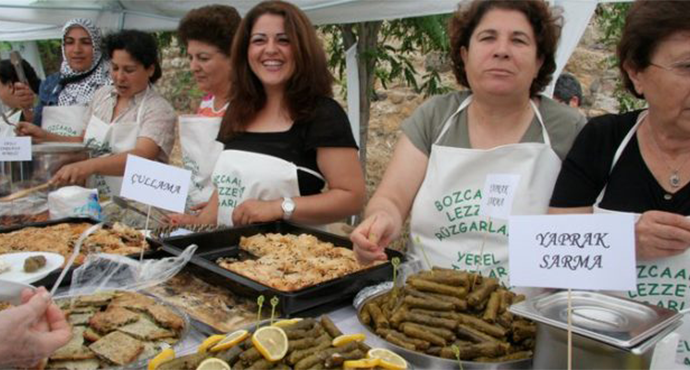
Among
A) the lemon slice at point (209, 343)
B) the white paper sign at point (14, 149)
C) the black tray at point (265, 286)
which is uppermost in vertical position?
the white paper sign at point (14, 149)

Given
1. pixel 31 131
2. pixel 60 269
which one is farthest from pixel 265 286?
pixel 31 131

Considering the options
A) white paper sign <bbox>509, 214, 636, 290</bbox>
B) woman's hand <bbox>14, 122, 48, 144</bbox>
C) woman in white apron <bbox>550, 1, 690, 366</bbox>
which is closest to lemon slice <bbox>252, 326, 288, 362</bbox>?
white paper sign <bbox>509, 214, 636, 290</bbox>

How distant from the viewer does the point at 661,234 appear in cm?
144

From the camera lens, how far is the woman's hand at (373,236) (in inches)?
65.1

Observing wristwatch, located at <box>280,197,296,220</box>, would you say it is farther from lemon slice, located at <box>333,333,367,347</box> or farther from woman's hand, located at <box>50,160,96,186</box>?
woman's hand, located at <box>50,160,96,186</box>

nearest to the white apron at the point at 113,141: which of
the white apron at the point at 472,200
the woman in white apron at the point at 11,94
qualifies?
the woman in white apron at the point at 11,94

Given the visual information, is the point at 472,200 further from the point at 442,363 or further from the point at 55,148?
the point at 55,148

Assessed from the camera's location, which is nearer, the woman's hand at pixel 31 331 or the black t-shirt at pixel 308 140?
the woman's hand at pixel 31 331

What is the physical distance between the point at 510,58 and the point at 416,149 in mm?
503

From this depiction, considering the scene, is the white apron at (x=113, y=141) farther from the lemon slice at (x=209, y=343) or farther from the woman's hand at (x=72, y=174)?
the lemon slice at (x=209, y=343)

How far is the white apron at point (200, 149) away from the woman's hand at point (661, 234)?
2.21 meters

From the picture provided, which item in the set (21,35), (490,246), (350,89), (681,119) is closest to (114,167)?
(350,89)

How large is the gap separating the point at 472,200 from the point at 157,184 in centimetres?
114

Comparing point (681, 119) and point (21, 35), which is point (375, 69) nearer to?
point (681, 119)
